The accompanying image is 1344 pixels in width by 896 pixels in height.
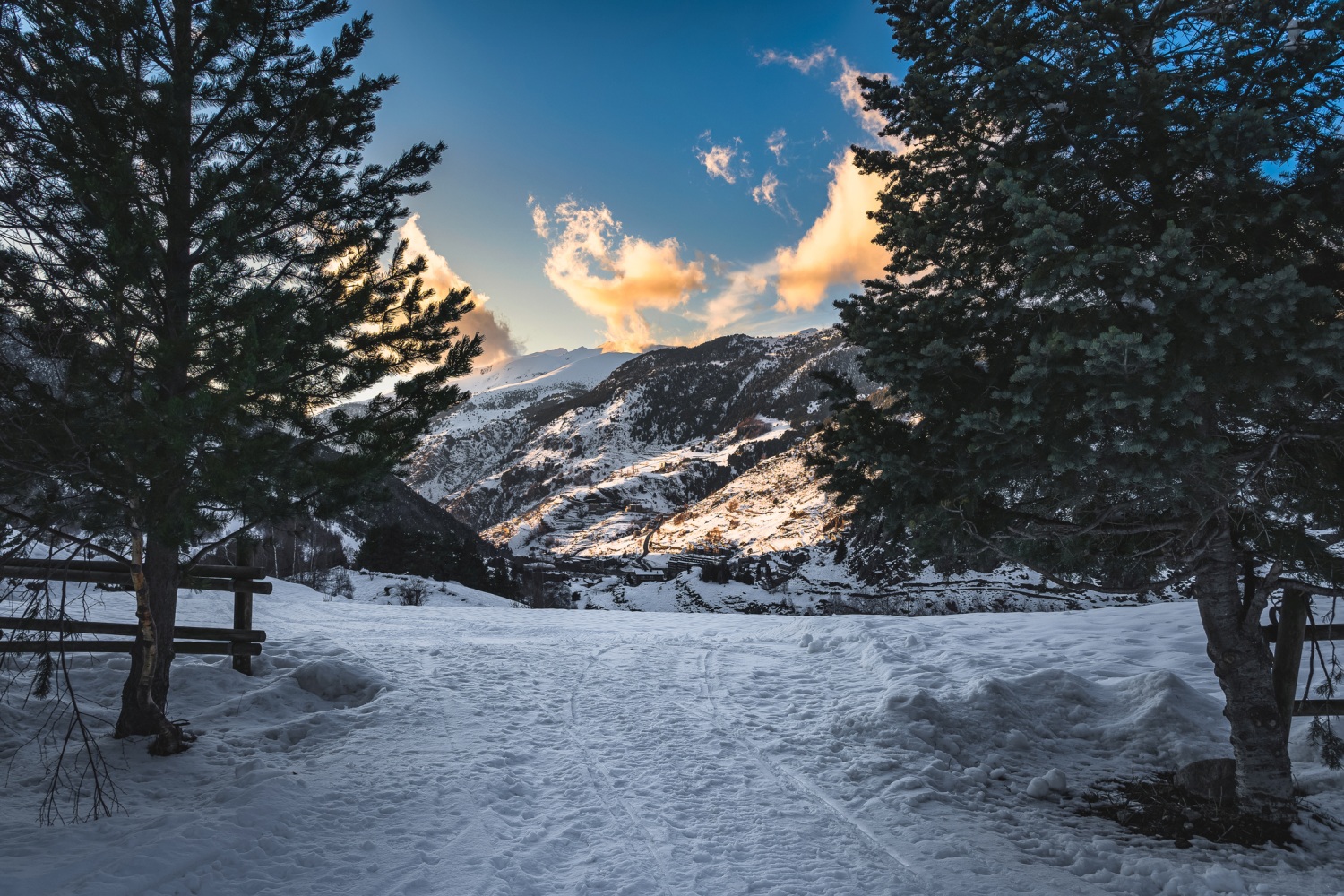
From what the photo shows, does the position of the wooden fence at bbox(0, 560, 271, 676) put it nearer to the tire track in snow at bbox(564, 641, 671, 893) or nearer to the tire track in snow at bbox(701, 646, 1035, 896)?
the tire track in snow at bbox(564, 641, 671, 893)

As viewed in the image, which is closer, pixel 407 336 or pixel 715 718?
pixel 407 336

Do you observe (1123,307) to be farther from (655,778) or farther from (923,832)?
(655,778)

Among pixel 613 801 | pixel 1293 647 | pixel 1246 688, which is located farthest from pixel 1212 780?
pixel 613 801

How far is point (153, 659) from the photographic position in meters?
5.75

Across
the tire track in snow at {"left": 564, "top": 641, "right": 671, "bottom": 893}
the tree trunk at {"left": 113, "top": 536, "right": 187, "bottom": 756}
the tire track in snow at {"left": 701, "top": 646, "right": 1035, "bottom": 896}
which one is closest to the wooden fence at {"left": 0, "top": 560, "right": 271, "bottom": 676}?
the tree trunk at {"left": 113, "top": 536, "right": 187, "bottom": 756}

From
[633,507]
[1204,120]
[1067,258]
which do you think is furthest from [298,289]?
[633,507]

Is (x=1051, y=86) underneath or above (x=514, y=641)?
above

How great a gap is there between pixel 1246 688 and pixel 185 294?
978 centimetres

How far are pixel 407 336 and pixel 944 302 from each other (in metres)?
5.69

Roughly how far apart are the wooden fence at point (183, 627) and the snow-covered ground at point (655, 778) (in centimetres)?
36

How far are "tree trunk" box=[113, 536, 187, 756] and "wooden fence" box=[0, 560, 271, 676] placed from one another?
0.22 metres

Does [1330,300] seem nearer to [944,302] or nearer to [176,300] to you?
[944,302]

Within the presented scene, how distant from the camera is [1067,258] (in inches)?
159

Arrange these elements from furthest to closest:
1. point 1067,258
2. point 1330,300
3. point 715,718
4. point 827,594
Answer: point 827,594 < point 715,718 < point 1067,258 < point 1330,300
